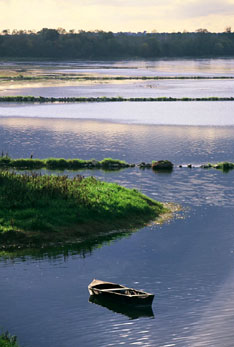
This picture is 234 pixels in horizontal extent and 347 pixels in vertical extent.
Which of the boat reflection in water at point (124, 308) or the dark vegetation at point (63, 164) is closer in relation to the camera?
the boat reflection in water at point (124, 308)

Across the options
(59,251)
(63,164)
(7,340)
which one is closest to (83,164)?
(63,164)

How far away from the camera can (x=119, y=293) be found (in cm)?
3344

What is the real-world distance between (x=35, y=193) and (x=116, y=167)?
2489 cm

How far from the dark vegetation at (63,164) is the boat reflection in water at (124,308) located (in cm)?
3812

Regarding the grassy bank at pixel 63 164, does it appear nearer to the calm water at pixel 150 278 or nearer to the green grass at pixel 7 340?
the calm water at pixel 150 278

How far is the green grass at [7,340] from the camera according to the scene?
27.8 meters

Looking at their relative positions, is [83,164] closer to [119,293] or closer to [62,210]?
[62,210]

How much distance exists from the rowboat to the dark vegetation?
3772cm

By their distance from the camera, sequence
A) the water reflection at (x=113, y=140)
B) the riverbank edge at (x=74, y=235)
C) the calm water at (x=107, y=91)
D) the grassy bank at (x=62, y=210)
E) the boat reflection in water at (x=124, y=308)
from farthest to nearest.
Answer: the calm water at (x=107, y=91) < the water reflection at (x=113, y=140) < the grassy bank at (x=62, y=210) < the riverbank edge at (x=74, y=235) < the boat reflection in water at (x=124, y=308)

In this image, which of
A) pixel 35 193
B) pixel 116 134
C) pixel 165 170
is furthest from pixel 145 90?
pixel 35 193

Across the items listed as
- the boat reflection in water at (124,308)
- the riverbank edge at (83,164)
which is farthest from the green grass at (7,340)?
the riverbank edge at (83,164)

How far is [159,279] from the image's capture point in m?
37.2

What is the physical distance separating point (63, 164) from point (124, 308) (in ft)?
132

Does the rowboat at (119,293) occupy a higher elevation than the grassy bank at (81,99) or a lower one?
lower
